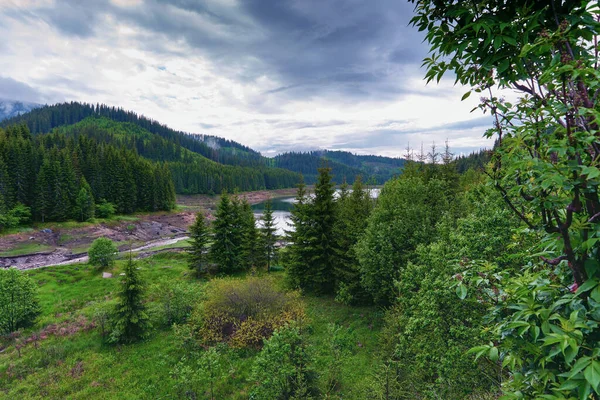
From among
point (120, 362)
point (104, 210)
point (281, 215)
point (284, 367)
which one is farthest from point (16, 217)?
point (284, 367)

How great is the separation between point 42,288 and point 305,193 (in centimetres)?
2896

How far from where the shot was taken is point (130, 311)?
1955 cm

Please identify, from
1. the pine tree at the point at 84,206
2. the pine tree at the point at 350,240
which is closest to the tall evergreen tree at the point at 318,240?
the pine tree at the point at 350,240

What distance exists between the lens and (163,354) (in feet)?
57.6

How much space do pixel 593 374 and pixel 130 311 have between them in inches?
920

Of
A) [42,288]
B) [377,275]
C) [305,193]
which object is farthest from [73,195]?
[377,275]

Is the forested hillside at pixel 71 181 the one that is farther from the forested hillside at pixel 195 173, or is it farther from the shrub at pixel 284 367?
the shrub at pixel 284 367

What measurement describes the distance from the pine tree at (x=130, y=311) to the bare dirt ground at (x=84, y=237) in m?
→ 19.7

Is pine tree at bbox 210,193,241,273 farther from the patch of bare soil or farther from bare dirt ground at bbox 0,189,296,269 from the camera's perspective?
the patch of bare soil

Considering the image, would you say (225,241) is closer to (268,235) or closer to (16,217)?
(268,235)

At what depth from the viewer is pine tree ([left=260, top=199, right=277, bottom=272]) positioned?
3415cm

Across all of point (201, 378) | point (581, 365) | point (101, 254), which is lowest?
point (201, 378)

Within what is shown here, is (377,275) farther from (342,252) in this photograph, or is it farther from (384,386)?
(384,386)

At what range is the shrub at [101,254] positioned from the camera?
113 feet
